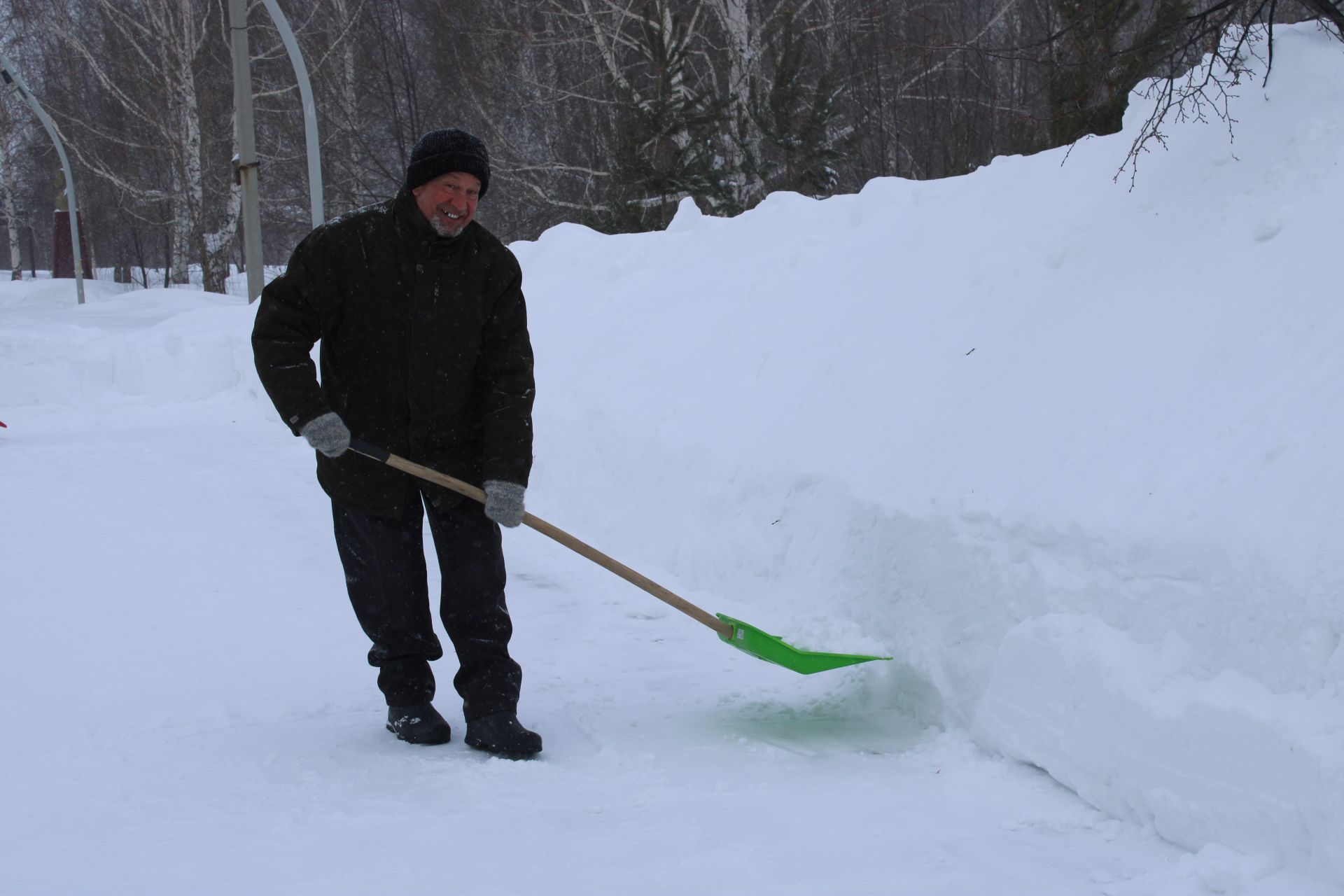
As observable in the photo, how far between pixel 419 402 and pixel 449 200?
0.51 metres

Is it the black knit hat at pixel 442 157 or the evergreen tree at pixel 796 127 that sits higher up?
the evergreen tree at pixel 796 127

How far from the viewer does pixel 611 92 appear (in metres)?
15.6

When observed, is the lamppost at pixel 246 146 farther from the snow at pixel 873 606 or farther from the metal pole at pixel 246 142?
the snow at pixel 873 606

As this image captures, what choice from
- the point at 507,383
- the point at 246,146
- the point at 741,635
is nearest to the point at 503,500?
the point at 507,383

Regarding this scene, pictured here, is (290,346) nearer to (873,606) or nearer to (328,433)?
(328,433)

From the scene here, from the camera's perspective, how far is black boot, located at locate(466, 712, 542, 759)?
2889mm

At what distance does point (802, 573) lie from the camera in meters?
4.05

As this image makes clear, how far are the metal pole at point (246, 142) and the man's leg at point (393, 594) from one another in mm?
8512

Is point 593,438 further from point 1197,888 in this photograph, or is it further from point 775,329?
point 1197,888

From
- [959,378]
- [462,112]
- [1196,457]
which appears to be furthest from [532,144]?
[1196,457]

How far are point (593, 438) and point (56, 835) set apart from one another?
3434 mm

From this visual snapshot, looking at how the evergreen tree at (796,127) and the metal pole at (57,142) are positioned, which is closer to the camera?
the evergreen tree at (796,127)

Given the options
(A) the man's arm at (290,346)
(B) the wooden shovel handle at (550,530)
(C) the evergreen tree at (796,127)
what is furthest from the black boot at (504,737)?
(C) the evergreen tree at (796,127)

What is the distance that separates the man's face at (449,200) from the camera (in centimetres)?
284
